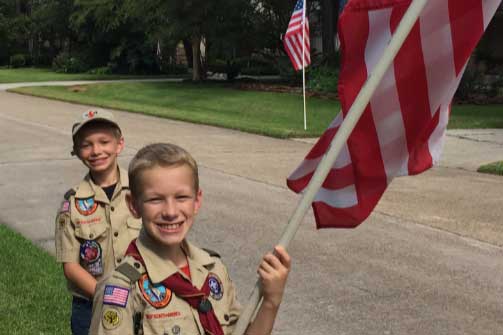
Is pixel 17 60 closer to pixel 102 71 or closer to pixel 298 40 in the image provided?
pixel 102 71

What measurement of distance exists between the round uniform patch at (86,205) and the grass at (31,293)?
2389mm

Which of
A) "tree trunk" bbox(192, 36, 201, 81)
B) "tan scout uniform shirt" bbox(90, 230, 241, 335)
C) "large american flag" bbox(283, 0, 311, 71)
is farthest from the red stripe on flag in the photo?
"tree trunk" bbox(192, 36, 201, 81)

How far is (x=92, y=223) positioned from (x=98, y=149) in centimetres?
32

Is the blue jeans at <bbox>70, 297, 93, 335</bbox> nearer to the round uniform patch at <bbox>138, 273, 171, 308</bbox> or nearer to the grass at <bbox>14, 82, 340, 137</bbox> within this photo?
the round uniform patch at <bbox>138, 273, 171, 308</bbox>

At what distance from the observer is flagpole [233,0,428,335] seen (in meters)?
2.43

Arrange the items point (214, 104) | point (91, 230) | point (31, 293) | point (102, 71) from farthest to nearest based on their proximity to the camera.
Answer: point (102, 71), point (214, 104), point (31, 293), point (91, 230)

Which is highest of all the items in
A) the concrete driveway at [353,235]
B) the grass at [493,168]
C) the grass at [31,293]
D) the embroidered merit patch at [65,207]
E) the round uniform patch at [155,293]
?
the embroidered merit patch at [65,207]

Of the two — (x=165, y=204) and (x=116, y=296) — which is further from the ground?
(x=165, y=204)

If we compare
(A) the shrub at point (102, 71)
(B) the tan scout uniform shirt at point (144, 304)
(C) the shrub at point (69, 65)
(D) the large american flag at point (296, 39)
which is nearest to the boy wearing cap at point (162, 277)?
(B) the tan scout uniform shirt at point (144, 304)

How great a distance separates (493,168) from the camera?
44.9ft

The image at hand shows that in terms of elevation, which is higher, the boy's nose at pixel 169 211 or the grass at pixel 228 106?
the boy's nose at pixel 169 211

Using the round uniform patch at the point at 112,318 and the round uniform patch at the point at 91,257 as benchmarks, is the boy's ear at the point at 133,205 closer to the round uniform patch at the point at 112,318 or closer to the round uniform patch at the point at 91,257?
the round uniform patch at the point at 112,318

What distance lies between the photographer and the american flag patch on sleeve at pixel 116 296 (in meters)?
2.51

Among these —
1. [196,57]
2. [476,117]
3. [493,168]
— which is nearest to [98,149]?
[493,168]
